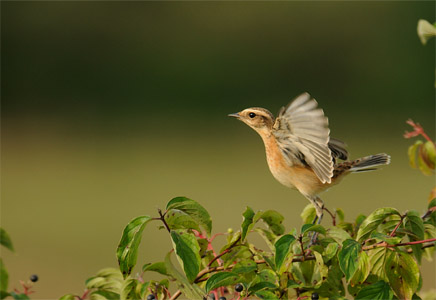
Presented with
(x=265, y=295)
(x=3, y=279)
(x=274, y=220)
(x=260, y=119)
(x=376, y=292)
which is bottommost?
(x=376, y=292)

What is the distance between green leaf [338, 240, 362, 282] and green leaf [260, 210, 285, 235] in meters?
0.34

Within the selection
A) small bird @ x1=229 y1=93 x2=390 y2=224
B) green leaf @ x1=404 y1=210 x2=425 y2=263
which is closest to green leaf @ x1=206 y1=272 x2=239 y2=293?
green leaf @ x1=404 y1=210 x2=425 y2=263

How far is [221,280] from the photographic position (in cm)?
175

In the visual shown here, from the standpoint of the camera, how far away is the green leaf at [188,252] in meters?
1.75

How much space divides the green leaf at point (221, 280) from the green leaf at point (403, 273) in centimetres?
46

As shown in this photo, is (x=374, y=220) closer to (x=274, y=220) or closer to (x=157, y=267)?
(x=274, y=220)

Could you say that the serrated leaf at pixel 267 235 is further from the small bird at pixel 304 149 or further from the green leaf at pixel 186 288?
the small bird at pixel 304 149

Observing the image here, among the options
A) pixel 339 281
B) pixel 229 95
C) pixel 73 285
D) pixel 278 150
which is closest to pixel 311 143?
pixel 278 150

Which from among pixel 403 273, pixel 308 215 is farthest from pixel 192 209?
pixel 308 215

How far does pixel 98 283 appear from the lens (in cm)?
204

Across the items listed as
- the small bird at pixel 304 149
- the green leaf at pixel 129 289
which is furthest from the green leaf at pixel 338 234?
the green leaf at pixel 129 289

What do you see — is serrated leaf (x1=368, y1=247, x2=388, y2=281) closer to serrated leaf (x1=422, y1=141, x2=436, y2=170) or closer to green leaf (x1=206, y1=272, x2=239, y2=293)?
green leaf (x1=206, y1=272, x2=239, y2=293)

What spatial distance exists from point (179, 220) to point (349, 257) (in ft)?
1.58

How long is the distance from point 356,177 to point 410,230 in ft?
42.2
